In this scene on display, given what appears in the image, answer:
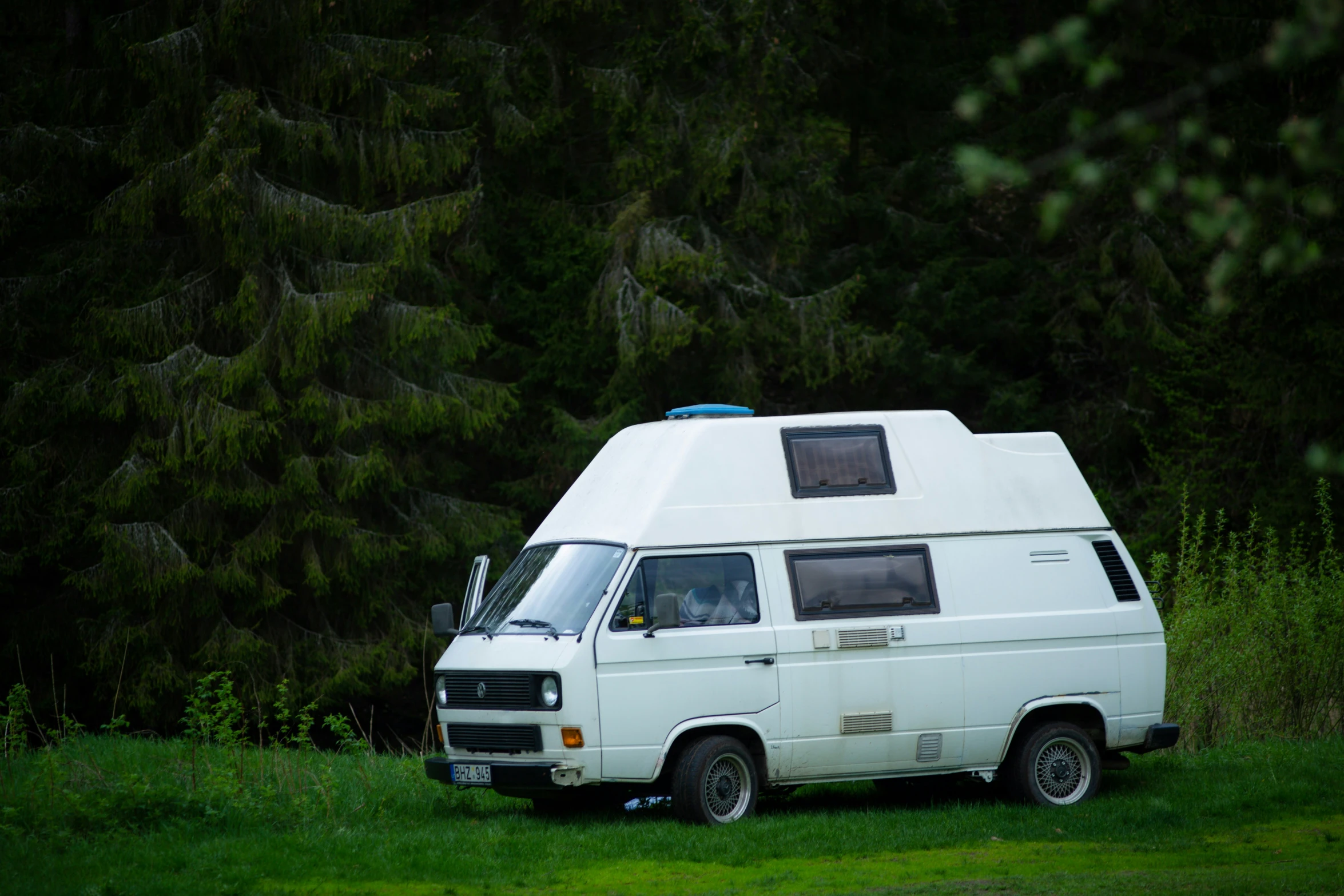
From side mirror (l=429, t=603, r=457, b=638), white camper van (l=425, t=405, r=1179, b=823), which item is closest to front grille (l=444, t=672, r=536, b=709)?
white camper van (l=425, t=405, r=1179, b=823)

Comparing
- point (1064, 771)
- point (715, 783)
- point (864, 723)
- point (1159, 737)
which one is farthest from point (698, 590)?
point (1159, 737)

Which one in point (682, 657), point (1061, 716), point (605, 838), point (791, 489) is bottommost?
point (605, 838)

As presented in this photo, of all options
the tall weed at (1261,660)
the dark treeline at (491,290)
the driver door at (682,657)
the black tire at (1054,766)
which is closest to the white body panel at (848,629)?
the driver door at (682,657)

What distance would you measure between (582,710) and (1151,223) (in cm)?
2113

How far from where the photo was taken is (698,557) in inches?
436

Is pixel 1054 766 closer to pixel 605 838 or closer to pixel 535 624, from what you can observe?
pixel 605 838

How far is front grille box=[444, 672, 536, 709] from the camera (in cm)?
1060

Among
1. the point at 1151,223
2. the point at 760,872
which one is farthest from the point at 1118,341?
the point at 760,872

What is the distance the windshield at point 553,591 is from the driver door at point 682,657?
0.26 metres

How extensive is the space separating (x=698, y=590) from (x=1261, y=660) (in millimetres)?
7456

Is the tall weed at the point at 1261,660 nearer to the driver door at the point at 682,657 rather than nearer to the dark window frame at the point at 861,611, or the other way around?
the dark window frame at the point at 861,611

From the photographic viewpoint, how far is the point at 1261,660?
15.4 meters

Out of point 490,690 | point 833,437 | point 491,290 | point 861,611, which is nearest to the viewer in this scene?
point 490,690

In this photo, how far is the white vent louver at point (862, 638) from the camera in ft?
36.6
